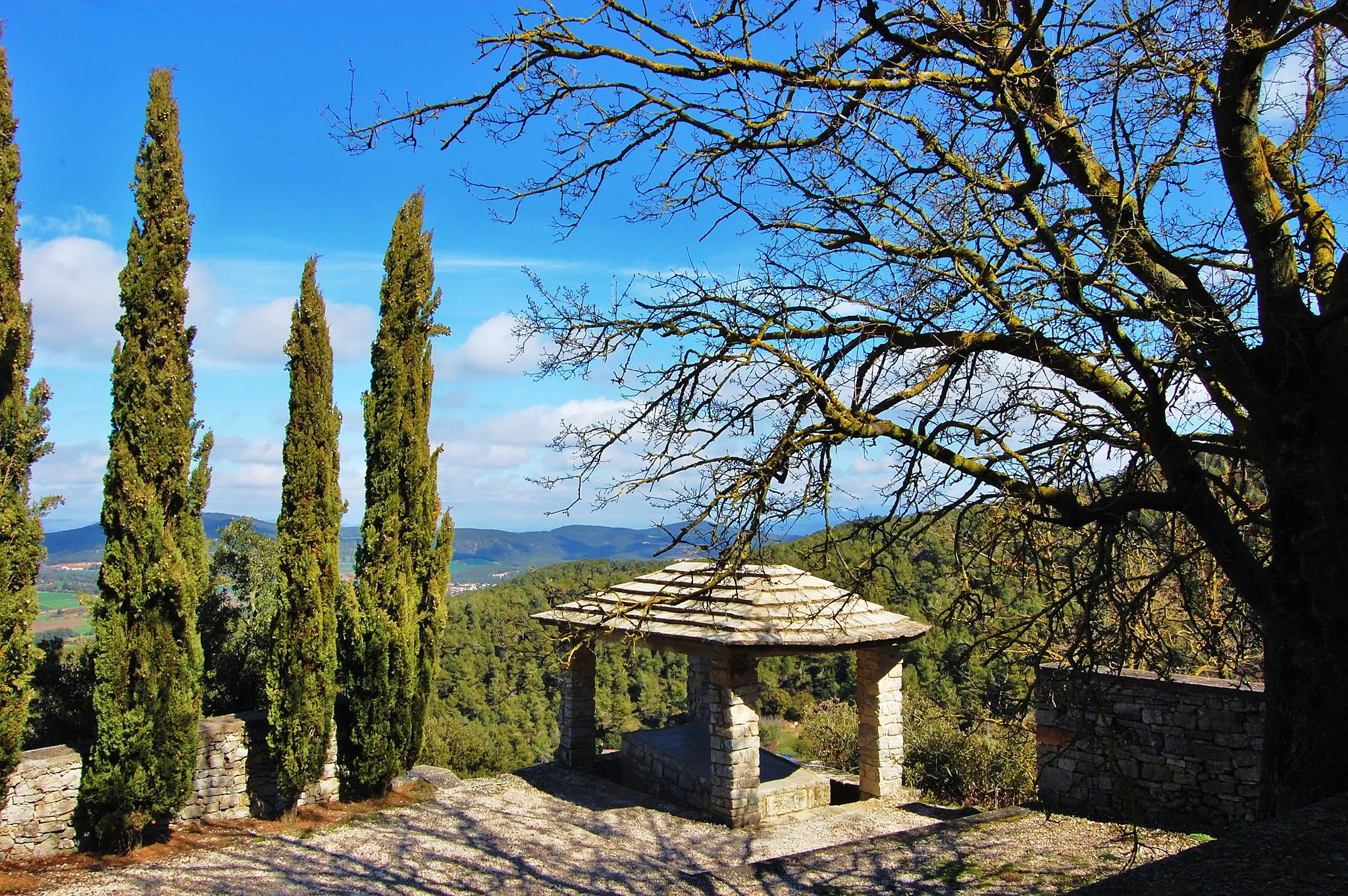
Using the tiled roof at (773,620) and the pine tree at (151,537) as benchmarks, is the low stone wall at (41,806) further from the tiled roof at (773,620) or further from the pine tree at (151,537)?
the tiled roof at (773,620)

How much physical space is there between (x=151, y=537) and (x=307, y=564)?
1.73 metres

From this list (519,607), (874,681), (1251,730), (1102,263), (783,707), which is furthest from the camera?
(519,607)

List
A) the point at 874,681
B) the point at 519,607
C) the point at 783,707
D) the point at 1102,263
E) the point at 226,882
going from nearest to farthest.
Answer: the point at 1102,263 < the point at 226,882 < the point at 874,681 < the point at 783,707 < the point at 519,607

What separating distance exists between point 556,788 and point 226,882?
462cm

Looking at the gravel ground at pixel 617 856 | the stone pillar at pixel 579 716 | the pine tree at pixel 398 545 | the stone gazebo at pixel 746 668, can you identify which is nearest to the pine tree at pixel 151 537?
the gravel ground at pixel 617 856

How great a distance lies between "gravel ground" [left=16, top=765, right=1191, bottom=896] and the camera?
6641 mm

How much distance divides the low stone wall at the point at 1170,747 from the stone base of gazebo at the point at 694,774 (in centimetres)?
293

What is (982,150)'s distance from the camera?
516 centimetres

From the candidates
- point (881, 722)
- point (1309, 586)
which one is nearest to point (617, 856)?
point (881, 722)

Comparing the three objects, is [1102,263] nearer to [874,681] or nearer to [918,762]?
[874,681]

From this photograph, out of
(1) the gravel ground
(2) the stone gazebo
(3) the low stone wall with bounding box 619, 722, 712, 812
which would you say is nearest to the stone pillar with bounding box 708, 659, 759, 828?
(2) the stone gazebo

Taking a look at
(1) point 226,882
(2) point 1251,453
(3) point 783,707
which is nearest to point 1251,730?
(2) point 1251,453

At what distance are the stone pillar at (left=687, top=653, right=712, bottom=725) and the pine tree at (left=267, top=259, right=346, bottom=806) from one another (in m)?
6.52

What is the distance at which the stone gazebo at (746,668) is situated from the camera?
9711 millimetres
